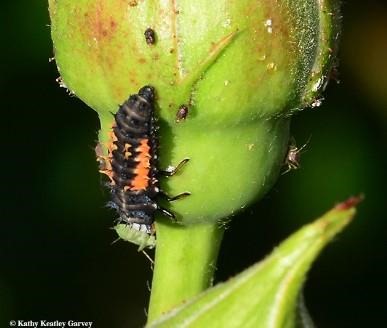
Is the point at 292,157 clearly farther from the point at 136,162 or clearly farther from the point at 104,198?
the point at 104,198

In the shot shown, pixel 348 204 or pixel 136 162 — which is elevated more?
pixel 136 162

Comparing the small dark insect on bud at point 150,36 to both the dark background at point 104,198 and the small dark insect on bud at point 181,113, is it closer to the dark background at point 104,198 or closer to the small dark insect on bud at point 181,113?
the small dark insect on bud at point 181,113

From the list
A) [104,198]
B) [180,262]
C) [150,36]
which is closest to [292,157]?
[180,262]

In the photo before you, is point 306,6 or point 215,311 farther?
point 306,6

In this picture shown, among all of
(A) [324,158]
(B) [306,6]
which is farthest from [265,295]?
(A) [324,158]

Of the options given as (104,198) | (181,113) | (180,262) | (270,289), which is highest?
(104,198)

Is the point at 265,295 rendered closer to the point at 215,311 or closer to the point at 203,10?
the point at 215,311
